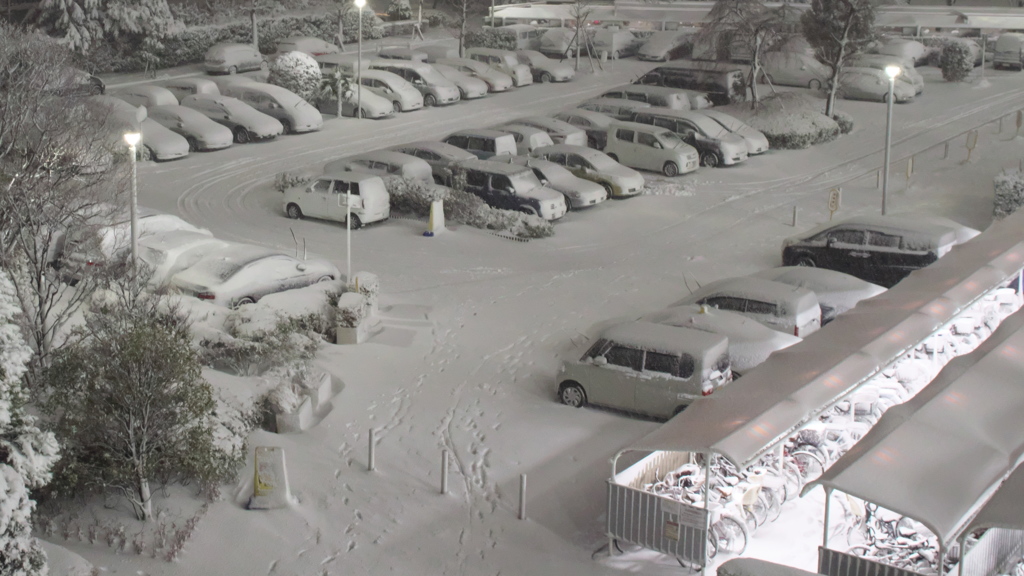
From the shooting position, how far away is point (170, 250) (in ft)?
62.4

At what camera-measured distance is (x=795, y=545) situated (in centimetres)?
1191

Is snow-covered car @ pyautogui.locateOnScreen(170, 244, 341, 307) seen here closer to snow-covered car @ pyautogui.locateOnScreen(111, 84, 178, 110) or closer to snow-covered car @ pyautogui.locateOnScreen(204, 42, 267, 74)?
snow-covered car @ pyautogui.locateOnScreen(111, 84, 178, 110)

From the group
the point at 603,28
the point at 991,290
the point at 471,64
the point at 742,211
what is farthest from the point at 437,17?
the point at 991,290

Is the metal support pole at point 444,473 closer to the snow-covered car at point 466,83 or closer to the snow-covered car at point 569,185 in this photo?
the snow-covered car at point 569,185

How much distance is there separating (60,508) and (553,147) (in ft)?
57.1

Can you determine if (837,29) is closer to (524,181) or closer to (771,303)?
(524,181)

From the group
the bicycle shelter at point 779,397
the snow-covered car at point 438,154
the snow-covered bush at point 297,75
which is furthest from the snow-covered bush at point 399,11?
the bicycle shelter at point 779,397

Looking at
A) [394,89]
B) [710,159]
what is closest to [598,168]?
[710,159]

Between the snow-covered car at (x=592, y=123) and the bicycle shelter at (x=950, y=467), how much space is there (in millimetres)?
18693

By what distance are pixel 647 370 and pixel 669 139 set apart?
14.8 metres

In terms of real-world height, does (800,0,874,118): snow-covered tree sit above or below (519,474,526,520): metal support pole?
above

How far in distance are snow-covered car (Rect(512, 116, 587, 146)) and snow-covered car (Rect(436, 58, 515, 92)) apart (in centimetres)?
768

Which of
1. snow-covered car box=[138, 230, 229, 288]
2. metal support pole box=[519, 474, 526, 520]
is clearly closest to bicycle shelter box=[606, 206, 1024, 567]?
metal support pole box=[519, 474, 526, 520]

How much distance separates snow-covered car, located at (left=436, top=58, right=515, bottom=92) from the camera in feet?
125
